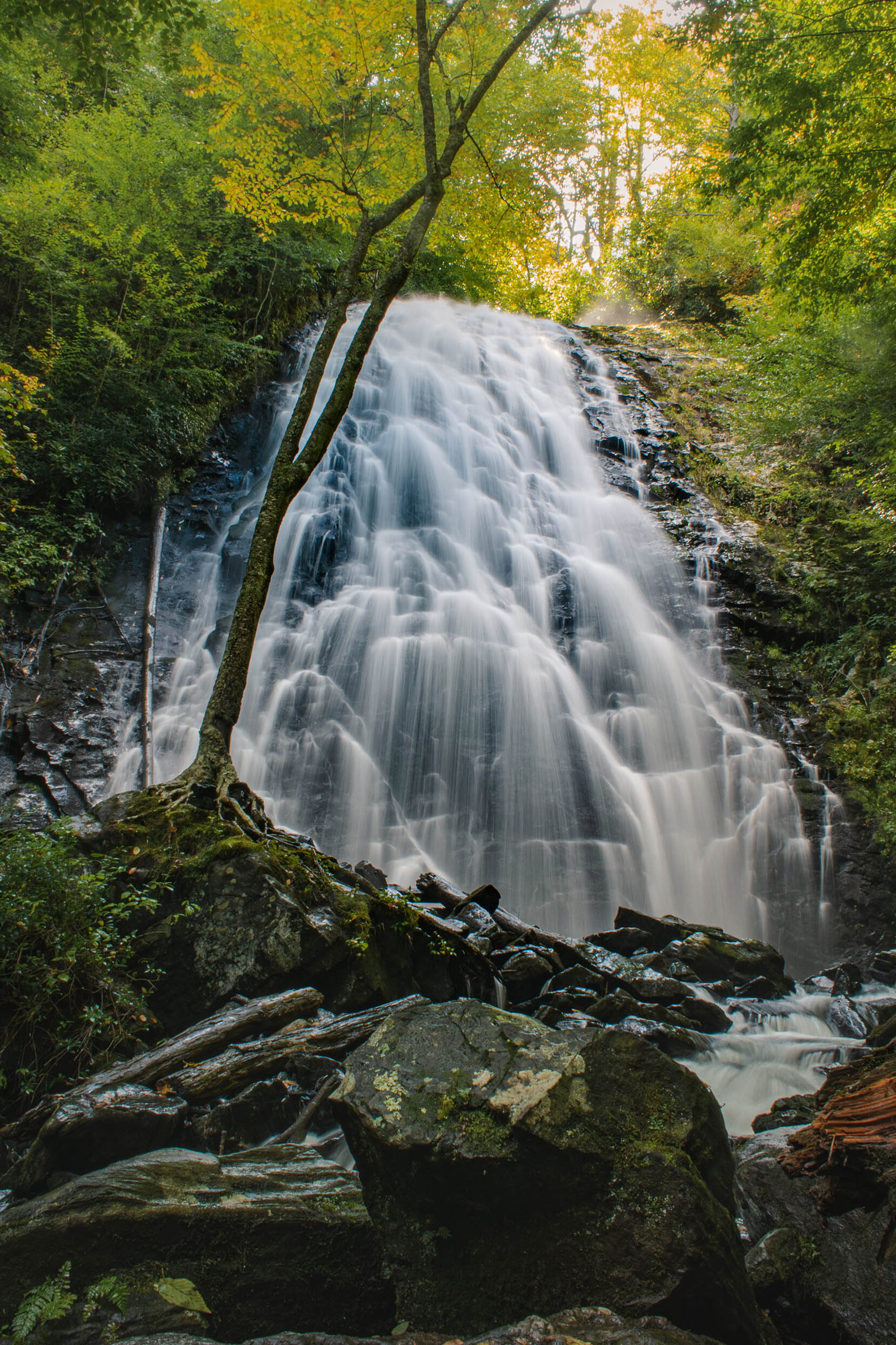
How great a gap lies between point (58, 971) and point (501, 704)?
6942 mm

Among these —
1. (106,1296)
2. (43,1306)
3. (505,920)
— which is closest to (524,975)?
(505,920)

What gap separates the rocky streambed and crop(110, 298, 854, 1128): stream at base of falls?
209cm

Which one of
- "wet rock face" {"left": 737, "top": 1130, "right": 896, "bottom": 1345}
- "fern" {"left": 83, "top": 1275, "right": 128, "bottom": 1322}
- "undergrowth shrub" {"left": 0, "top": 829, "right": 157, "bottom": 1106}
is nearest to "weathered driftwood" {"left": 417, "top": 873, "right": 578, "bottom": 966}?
"wet rock face" {"left": 737, "top": 1130, "right": 896, "bottom": 1345}

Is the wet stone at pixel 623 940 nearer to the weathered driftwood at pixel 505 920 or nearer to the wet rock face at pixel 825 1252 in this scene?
the weathered driftwood at pixel 505 920

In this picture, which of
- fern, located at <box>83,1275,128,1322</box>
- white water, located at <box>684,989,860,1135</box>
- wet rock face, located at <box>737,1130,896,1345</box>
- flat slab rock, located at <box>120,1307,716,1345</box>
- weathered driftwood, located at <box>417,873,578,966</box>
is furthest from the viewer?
weathered driftwood, located at <box>417,873,578,966</box>

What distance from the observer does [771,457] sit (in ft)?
47.0

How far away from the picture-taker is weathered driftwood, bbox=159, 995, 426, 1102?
10.6 feet

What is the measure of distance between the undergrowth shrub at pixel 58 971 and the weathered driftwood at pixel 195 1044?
151mm

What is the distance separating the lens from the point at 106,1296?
2018mm

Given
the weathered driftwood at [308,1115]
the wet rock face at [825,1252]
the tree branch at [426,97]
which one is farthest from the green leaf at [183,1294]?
the tree branch at [426,97]

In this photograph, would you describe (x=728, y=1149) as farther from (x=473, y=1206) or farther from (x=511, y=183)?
(x=511, y=183)

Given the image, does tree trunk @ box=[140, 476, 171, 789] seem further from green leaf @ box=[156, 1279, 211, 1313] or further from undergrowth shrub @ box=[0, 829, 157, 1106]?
green leaf @ box=[156, 1279, 211, 1313]

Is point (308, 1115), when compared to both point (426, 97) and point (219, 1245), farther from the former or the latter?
point (426, 97)

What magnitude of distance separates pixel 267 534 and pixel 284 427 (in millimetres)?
9285
